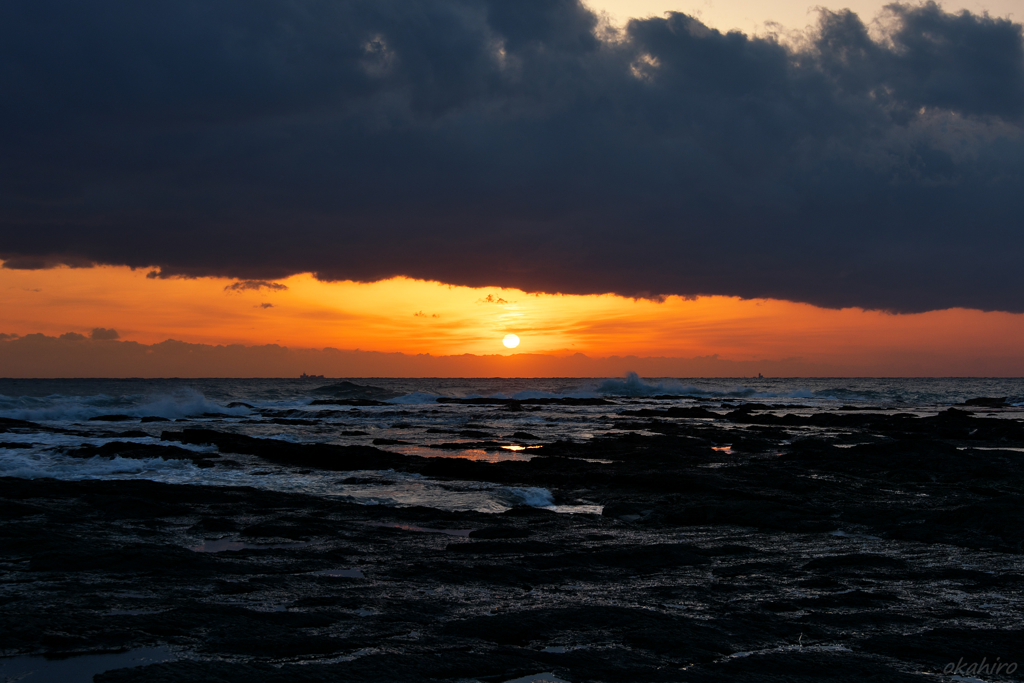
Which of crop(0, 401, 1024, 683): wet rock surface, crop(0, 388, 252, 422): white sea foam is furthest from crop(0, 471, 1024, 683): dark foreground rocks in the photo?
crop(0, 388, 252, 422): white sea foam

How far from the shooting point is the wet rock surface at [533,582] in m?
5.60

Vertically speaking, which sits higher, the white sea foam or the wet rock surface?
the wet rock surface

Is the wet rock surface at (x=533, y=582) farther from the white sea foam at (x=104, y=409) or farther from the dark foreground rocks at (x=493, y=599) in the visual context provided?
the white sea foam at (x=104, y=409)

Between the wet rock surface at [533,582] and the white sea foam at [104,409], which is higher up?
the wet rock surface at [533,582]

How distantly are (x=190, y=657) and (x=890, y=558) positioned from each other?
8.19 metres

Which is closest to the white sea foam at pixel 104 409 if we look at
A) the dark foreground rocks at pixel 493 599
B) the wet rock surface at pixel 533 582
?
the wet rock surface at pixel 533 582

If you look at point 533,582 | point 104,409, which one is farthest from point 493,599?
point 104,409

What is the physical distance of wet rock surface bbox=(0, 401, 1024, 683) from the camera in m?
5.60

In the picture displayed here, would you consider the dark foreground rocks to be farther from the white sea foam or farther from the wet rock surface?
the white sea foam

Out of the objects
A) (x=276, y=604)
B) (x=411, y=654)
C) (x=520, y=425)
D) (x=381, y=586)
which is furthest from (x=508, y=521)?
(x=520, y=425)

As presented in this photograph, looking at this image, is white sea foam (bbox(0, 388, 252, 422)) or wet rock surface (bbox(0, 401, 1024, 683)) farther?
white sea foam (bbox(0, 388, 252, 422))

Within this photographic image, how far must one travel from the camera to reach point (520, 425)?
3978cm

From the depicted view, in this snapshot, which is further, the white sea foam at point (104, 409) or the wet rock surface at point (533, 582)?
the white sea foam at point (104, 409)

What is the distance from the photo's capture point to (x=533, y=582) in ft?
26.4
